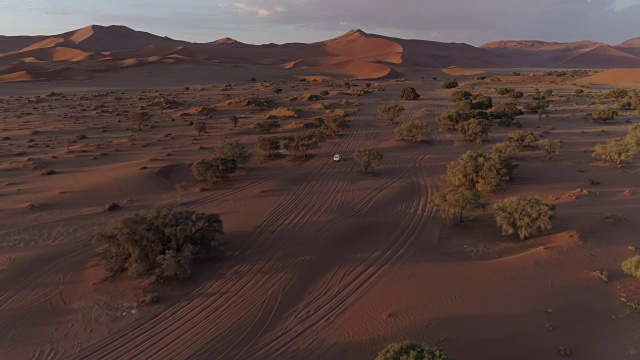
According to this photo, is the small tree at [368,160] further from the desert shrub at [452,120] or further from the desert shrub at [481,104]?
the desert shrub at [481,104]

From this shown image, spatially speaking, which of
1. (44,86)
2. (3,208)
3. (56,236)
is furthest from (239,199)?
(44,86)

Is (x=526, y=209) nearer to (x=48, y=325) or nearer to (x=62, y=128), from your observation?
(x=48, y=325)

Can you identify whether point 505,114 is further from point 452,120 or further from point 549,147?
point 549,147

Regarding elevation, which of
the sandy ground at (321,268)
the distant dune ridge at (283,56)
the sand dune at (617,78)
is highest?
the distant dune ridge at (283,56)

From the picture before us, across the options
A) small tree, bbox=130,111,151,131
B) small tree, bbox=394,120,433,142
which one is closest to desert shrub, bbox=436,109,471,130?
small tree, bbox=394,120,433,142

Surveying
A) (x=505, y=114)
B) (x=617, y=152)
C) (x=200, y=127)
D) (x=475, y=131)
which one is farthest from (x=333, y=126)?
(x=617, y=152)

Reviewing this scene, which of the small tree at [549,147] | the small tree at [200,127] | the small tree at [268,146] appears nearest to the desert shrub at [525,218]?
the small tree at [549,147]
